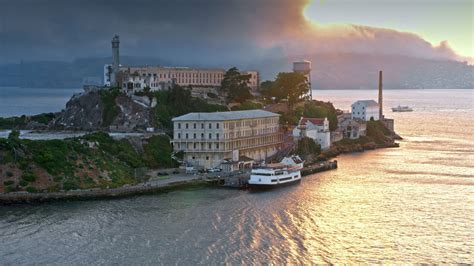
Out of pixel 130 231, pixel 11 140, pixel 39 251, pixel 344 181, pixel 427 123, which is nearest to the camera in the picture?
pixel 39 251

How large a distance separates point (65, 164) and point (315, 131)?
29.6 meters

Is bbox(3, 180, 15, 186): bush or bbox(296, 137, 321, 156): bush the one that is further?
bbox(296, 137, 321, 156): bush

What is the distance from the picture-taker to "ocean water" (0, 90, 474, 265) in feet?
96.7

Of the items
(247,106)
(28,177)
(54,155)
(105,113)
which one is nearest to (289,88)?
(247,106)

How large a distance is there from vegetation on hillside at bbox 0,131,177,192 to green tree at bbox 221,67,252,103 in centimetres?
2730

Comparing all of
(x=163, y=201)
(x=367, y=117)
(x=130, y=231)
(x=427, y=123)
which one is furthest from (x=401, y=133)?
(x=130, y=231)

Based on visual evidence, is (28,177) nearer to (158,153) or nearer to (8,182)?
(8,182)

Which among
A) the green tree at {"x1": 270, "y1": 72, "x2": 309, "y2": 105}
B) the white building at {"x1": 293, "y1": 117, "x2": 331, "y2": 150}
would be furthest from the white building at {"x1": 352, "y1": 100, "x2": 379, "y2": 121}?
the white building at {"x1": 293, "y1": 117, "x2": 331, "y2": 150}

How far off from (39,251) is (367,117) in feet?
215

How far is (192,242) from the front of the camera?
31.4 metres

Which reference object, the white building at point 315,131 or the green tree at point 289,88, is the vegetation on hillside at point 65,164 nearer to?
the white building at point 315,131

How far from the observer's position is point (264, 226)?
34.7 meters

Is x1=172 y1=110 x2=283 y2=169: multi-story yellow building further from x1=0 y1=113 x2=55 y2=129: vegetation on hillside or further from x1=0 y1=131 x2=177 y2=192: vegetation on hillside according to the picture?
x1=0 y1=113 x2=55 y2=129: vegetation on hillside

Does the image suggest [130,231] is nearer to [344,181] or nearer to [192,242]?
[192,242]
